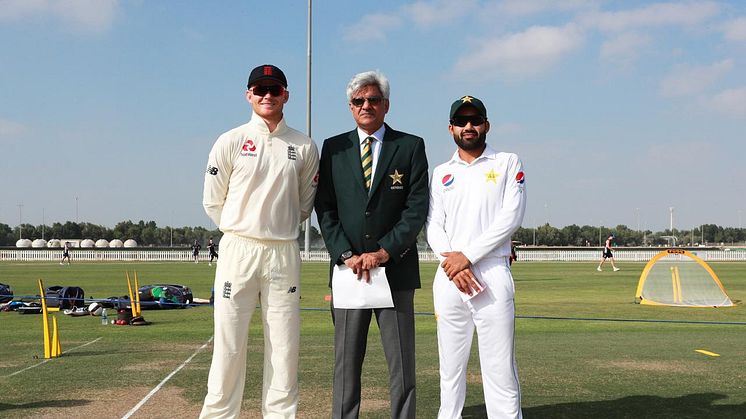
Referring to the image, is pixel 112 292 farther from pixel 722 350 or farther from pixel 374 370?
pixel 722 350

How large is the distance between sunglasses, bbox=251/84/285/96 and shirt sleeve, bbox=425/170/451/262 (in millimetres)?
1221

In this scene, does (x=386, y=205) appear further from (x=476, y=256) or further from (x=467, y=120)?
(x=467, y=120)

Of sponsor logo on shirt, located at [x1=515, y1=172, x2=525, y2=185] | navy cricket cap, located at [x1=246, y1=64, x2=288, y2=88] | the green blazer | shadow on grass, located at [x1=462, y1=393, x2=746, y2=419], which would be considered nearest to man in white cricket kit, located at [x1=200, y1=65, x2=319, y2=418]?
navy cricket cap, located at [x1=246, y1=64, x2=288, y2=88]

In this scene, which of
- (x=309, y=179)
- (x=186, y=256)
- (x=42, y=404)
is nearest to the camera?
(x=309, y=179)

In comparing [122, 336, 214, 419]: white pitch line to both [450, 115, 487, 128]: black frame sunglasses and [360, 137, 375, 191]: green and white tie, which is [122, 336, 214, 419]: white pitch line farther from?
[450, 115, 487, 128]: black frame sunglasses

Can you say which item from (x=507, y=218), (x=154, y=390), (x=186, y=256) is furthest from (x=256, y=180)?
(x=186, y=256)

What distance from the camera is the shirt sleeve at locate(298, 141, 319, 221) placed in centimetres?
492

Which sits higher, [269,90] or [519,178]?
[269,90]

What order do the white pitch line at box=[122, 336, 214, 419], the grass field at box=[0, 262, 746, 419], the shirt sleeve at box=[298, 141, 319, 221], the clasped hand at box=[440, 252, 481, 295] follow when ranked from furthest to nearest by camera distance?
the grass field at box=[0, 262, 746, 419] < the white pitch line at box=[122, 336, 214, 419] < the shirt sleeve at box=[298, 141, 319, 221] < the clasped hand at box=[440, 252, 481, 295]

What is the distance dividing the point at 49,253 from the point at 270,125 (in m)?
62.9

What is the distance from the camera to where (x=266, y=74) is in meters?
4.79

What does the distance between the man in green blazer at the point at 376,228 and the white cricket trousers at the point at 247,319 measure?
326 mm

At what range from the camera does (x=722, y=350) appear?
961 cm

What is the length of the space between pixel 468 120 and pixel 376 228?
3.22 feet
